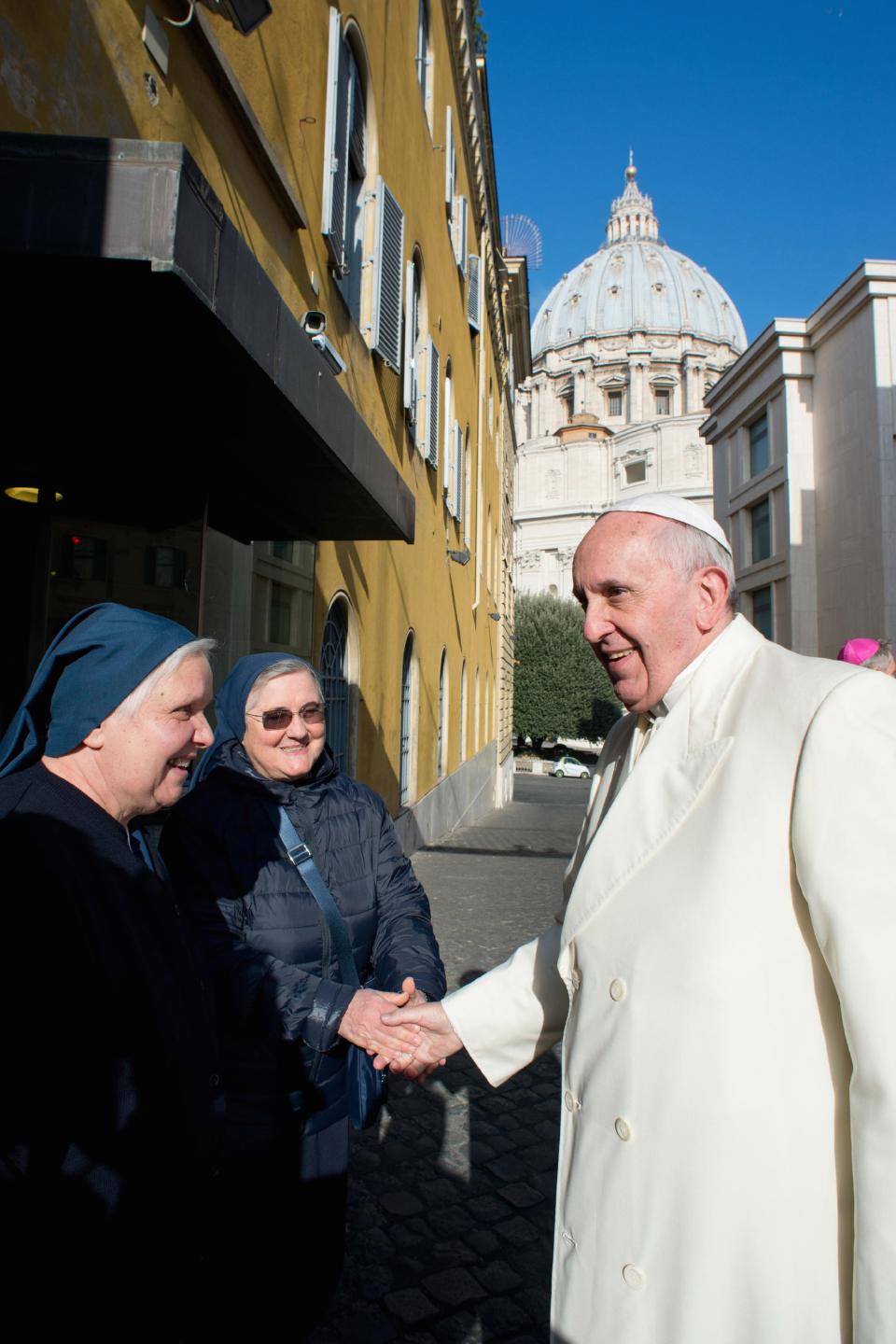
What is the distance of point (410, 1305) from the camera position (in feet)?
8.77

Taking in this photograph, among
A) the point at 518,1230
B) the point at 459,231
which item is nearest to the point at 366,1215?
the point at 518,1230

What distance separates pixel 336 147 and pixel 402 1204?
6.81m

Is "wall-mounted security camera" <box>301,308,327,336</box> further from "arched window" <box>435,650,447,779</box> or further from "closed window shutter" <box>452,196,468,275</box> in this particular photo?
"closed window shutter" <box>452,196,468,275</box>

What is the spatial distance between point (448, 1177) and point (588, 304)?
103393mm

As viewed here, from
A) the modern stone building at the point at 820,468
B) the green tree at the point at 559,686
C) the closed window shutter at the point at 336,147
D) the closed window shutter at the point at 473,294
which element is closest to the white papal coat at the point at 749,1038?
the closed window shutter at the point at 336,147

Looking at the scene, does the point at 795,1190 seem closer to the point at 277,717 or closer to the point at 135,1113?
the point at 135,1113

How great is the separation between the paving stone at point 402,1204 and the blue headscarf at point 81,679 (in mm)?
2431

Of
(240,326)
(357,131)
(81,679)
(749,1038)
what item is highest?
(357,131)

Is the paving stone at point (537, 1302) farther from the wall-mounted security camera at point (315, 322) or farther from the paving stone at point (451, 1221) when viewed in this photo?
the wall-mounted security camera at point (315, 322)

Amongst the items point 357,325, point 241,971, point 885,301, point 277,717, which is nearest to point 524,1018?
point 241,971

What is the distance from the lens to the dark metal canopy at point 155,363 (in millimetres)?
2066

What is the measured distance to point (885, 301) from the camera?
71.1 feet

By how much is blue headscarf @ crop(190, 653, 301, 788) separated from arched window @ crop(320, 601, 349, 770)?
435 cm

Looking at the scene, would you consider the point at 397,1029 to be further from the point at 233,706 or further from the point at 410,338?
the point at 410,338
